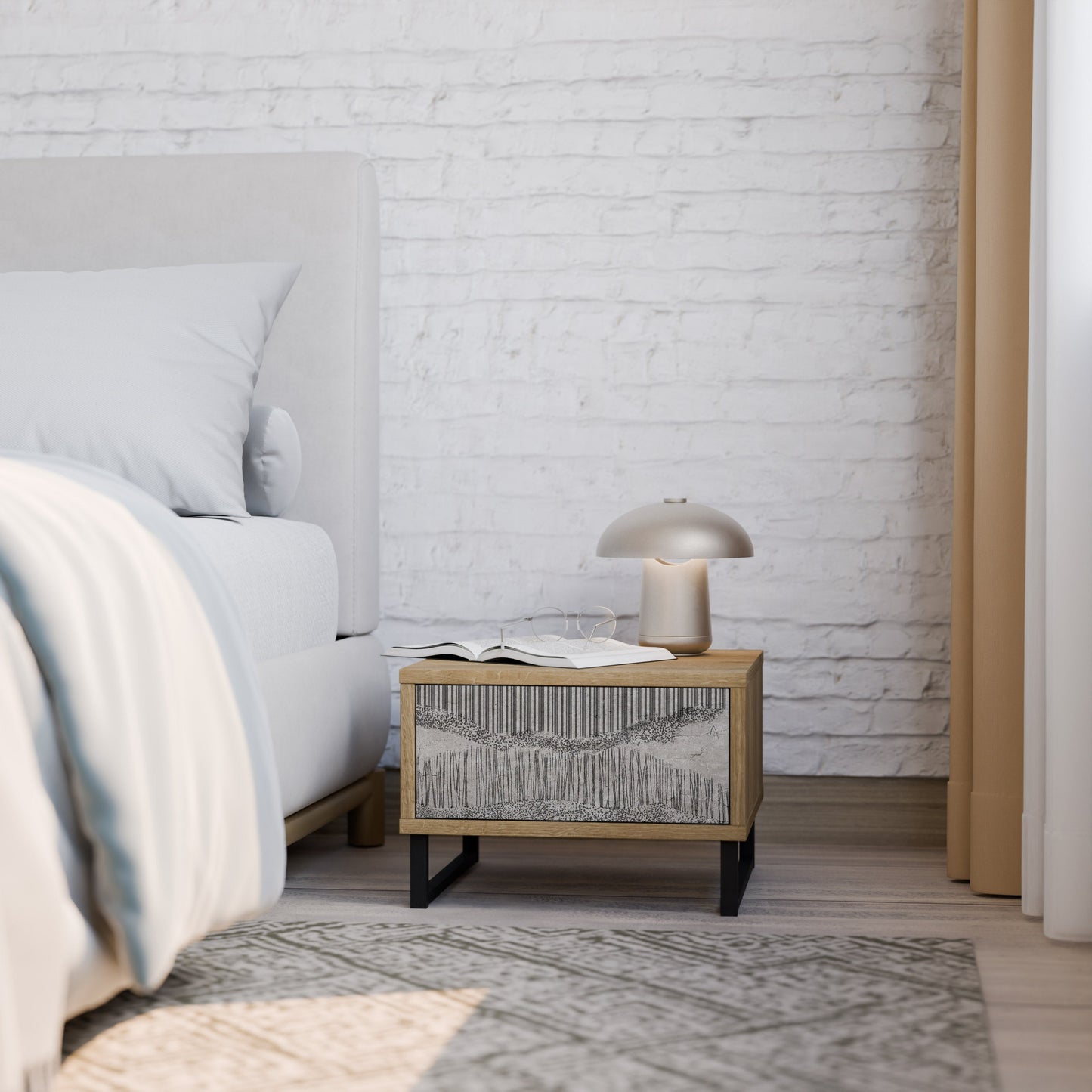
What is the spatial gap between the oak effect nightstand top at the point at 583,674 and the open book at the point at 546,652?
0.4 inches

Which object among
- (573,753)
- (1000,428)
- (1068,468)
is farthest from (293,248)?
(1068,468)

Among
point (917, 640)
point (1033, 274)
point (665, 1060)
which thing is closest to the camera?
point (665, 1060)

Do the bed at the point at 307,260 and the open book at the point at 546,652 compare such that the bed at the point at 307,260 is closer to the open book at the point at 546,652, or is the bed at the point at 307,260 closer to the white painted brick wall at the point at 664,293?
the white painted brick wall at the point at 664,293

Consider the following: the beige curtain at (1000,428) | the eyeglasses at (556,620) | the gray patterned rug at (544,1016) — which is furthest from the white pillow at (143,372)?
the beige curtain at (1000,428)

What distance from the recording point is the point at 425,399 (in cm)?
276

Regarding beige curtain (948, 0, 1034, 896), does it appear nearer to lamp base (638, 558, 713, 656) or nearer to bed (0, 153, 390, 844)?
lamp base (638, 558, 713, 656)

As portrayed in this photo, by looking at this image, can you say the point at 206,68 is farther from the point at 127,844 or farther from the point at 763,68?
the point at 127,844

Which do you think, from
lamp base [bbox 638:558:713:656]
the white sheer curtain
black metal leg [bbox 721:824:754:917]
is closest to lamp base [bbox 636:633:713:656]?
lamp base [bbox 638:558:713:656]

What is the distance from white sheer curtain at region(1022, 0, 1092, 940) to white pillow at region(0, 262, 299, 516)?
137 cm

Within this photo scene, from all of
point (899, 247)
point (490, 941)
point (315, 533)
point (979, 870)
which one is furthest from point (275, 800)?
point (899, 247)

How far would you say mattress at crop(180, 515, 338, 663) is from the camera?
195 cm

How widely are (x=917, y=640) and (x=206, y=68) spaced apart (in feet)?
6.54

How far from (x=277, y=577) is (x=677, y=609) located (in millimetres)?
698

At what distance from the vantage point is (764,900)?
2098mm
